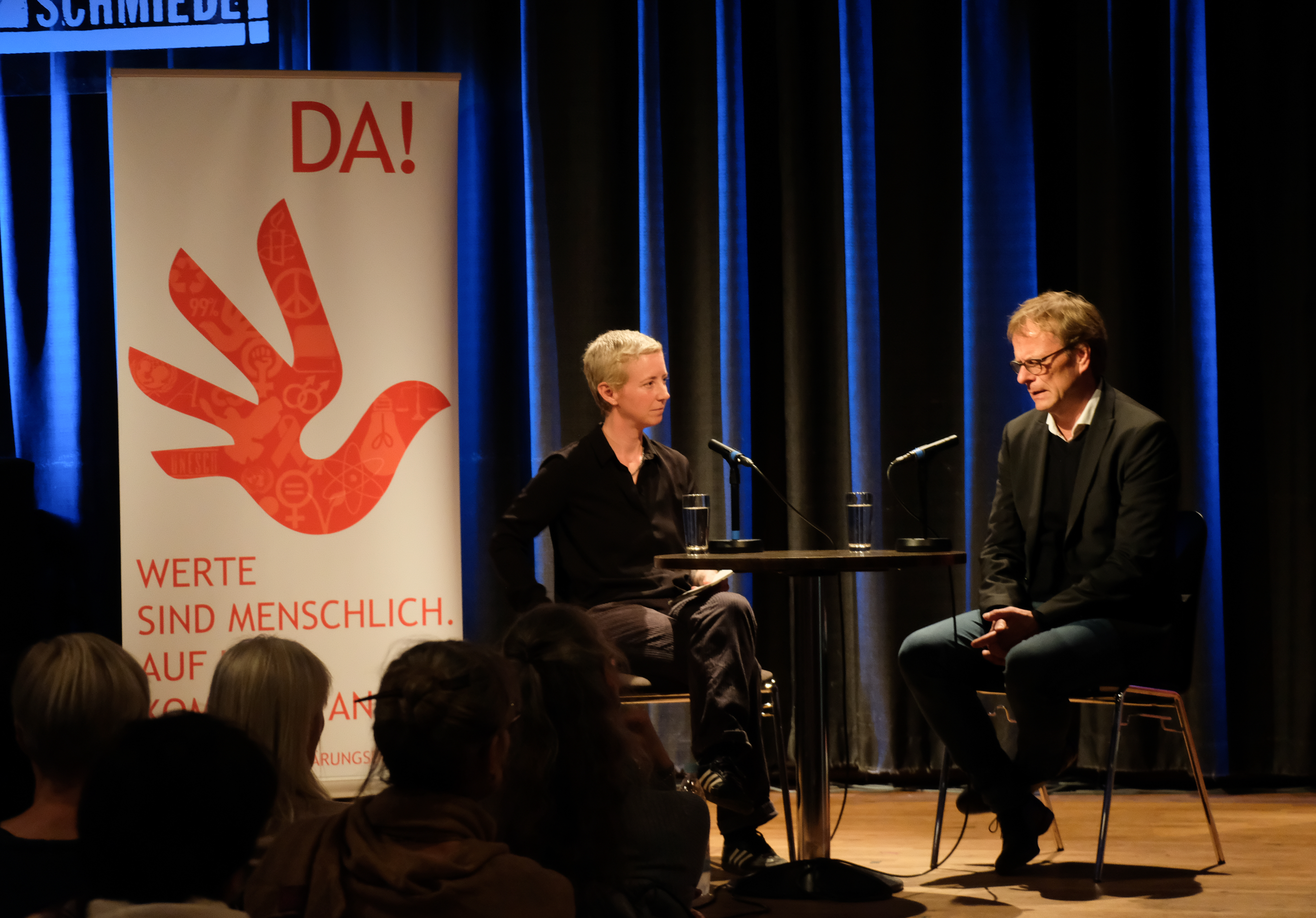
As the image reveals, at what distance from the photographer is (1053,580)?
2879 millimetres

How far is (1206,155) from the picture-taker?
3680 mm

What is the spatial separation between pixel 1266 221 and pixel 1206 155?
0.26 m

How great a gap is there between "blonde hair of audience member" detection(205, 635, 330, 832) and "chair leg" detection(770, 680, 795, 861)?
1.31m

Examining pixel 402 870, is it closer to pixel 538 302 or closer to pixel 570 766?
pixel 570 766

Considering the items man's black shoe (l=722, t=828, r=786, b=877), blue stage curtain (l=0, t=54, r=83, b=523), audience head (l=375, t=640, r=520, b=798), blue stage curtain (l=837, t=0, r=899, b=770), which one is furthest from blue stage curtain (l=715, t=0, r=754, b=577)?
audience head (l=375, t=640, r=520, b=798)

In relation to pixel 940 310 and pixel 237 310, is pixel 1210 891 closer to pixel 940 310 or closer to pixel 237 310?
pixel 940 310

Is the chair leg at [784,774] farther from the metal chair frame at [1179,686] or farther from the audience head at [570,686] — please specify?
the audience head at [570,686]

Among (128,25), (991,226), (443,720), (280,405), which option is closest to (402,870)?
(443,720)

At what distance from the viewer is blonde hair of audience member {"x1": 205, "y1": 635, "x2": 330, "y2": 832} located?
1631mm

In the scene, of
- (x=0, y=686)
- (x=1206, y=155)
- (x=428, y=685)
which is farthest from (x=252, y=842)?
(x=1206, y=155)

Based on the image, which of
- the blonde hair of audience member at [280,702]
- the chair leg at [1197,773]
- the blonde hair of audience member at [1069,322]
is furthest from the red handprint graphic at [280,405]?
the chair leg at [1197,773]

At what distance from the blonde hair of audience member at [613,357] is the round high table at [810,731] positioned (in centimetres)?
72

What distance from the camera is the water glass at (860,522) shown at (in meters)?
2.69

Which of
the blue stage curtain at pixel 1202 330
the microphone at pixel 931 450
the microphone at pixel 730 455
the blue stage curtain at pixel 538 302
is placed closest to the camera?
the microphone at pixel 931 450
